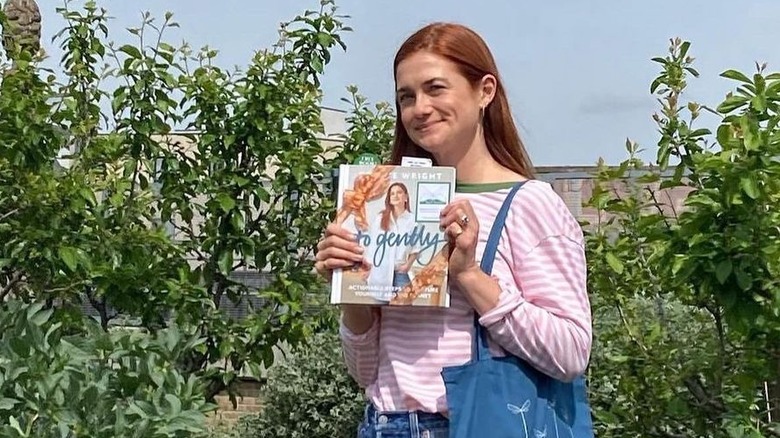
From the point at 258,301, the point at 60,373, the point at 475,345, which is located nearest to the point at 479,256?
the point at 475,345

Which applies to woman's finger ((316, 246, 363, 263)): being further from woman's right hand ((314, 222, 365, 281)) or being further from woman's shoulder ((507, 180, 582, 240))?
woman's shoulder ((507, 180, 582, 240))

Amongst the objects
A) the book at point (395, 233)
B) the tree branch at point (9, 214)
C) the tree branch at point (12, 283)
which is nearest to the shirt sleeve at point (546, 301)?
the book at point (395, 233)

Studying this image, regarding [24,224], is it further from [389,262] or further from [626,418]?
[389,262]

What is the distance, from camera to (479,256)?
1.94 meters

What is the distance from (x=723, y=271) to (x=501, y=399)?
1618mm

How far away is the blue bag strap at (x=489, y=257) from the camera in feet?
6.24

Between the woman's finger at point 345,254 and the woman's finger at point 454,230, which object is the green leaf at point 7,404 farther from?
the woman's finger at point 454,230

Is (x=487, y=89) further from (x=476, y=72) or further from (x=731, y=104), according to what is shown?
(x=731, y=104)

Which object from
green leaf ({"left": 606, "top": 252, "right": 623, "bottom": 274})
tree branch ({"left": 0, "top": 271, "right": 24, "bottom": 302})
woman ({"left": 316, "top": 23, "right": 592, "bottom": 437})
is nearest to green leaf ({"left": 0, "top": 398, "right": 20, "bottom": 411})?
woman ({"left": 316, "top": 23, "right": 592, "bottom": 437})

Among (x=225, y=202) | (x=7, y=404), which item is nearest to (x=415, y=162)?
(x=7, y=404)

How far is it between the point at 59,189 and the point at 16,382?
1.88 meters

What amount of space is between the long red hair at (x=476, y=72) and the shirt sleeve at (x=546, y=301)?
0.58ft

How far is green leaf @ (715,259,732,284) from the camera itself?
3.27 metres

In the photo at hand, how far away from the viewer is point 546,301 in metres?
1.92
